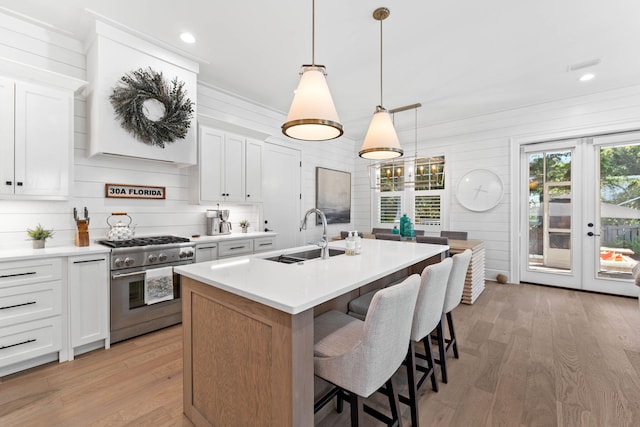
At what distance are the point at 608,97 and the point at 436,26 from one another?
331 centimetres

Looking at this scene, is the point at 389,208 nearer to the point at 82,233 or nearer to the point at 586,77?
the point at 586,77

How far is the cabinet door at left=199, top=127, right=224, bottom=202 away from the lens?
3.47 m

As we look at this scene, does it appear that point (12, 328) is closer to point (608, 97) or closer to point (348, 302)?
point (348, 302)

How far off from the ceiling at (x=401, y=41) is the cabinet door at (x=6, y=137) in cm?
80

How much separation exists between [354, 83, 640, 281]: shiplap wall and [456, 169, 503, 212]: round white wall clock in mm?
89

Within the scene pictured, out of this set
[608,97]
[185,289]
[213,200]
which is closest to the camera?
[185,289]

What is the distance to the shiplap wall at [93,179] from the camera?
2.53m

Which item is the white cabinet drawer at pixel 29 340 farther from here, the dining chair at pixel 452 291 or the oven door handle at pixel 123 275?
the dining chair at pixel 452 291

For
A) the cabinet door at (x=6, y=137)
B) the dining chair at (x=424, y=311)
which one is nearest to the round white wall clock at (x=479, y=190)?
the dining chair at (x=424, y=311)

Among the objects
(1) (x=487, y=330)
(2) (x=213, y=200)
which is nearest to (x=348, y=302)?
(1) (x=487, y=330)

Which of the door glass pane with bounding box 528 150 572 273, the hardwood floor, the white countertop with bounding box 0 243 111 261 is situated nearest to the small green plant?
the white countertop with bounding box 0 243 111 261

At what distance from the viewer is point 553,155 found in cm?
449

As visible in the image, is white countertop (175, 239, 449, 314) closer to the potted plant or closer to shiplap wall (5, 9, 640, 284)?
the potted plant

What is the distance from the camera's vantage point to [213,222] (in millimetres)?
3785
